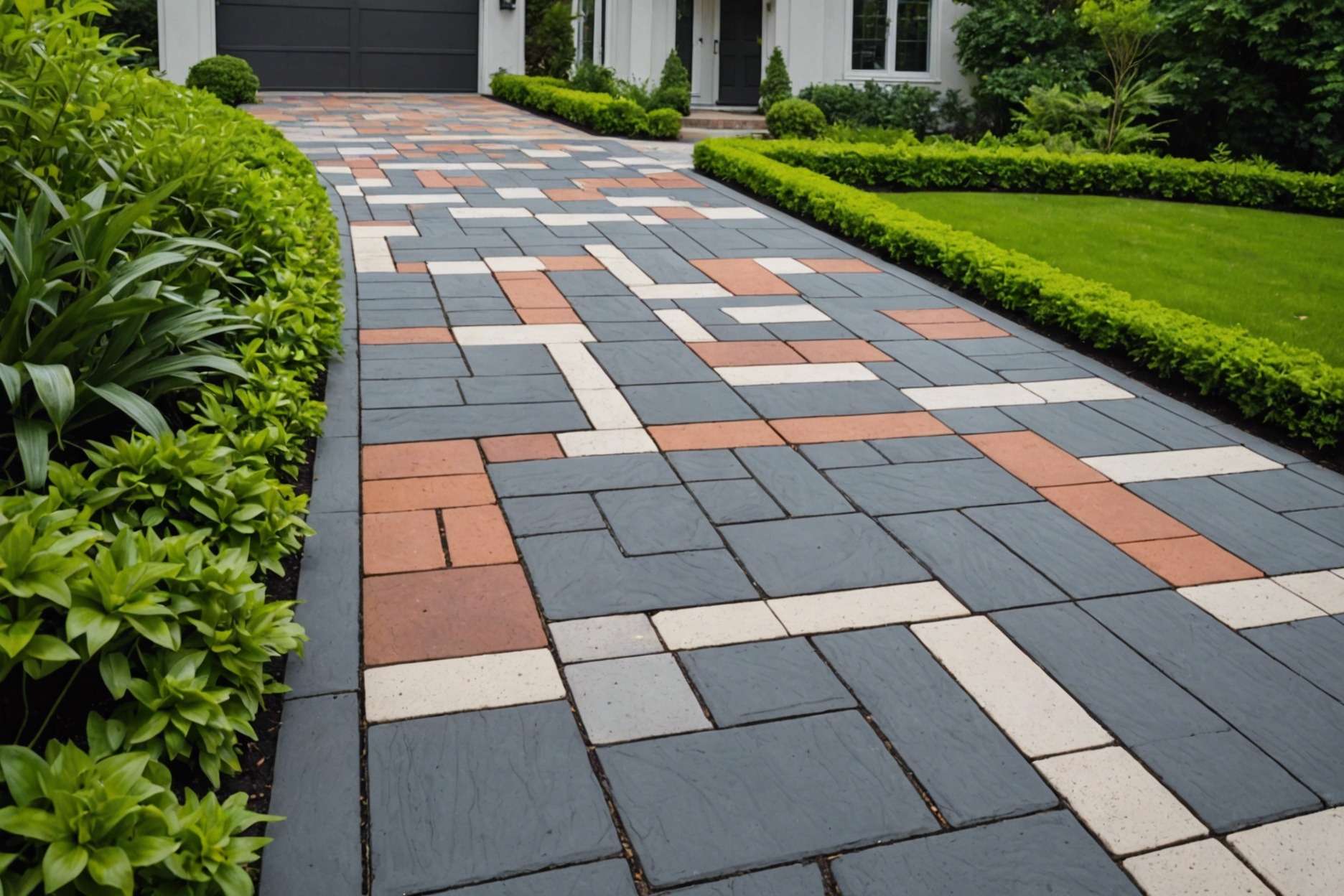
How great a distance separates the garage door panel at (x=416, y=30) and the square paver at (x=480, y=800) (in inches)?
696

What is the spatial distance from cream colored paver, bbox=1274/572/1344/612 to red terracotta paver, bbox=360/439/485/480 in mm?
2269

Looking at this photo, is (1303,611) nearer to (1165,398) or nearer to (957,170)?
(1165,398)

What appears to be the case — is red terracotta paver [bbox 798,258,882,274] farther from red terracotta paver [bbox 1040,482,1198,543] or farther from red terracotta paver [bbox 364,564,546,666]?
red terracotta paver [bbox 364,564,546,666]

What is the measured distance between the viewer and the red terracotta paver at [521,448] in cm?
370

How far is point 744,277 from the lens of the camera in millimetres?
6266

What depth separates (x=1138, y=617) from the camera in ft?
9.40

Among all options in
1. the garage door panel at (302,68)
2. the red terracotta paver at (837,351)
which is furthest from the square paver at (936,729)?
the garage door panel at (302,68)

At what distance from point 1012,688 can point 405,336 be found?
10.5 ft

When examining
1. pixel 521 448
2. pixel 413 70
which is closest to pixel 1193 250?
pixel 521 448

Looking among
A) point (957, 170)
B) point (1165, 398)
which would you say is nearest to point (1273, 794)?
point (1165, 398)

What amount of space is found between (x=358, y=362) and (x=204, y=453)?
2.08 metres

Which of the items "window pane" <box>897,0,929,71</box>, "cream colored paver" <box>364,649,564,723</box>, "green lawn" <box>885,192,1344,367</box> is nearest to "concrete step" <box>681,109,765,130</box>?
"window pane" <box>897,0,929,71</box>

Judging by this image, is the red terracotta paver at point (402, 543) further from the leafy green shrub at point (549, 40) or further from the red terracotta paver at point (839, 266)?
the leafy green shrub at point (549, 40)

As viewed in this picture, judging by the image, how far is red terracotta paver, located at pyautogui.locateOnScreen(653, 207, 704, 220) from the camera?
7848 mm
